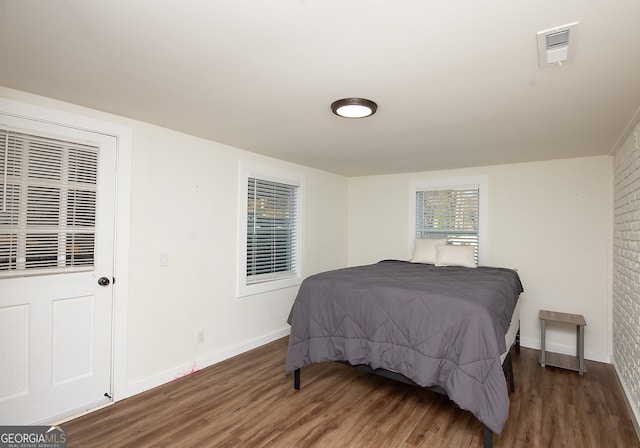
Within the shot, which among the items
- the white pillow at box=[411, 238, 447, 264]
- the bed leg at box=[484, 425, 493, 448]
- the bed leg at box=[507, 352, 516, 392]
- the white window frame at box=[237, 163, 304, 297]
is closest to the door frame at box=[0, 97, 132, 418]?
the white window frame at box=[237, 163, 304, 297]

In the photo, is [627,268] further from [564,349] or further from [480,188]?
[480,188]

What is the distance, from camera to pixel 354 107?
2281 mm

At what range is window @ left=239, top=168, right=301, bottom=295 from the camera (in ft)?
12.8

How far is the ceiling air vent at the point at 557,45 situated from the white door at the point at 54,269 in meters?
2.88

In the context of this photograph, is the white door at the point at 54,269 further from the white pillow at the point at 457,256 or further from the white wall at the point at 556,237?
the white wall at the point at 556,237

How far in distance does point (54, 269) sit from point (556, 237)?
16.1ft

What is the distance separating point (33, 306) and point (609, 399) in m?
4.45

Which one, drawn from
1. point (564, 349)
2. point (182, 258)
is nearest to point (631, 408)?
point (564, 349)

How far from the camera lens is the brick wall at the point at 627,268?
2.56m

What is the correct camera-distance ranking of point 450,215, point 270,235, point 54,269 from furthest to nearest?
1. point 450,215
2. point 270,235
3. point 54,269

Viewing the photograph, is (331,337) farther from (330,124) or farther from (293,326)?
(330,124)

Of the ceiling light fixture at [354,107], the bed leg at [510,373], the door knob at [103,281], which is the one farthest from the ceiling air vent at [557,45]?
the door knob at [103,281]

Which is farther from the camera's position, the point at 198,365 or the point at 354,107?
the point at 198,365

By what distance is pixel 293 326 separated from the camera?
3.00 meters
